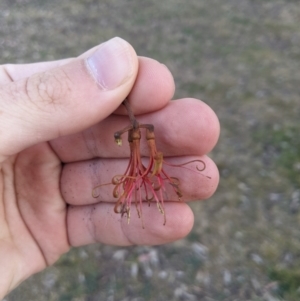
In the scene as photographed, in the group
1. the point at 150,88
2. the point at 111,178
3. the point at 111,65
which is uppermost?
the point at 111,65

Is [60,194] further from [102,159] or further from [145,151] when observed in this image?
[145,151]

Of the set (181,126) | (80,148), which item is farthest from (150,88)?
(80,148)

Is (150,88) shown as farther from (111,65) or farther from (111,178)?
(111,178)

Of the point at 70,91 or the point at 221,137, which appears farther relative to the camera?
the point at 221,137

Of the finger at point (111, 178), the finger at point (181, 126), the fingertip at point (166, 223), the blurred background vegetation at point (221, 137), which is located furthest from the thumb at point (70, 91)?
the blurred background vegetation at point (221, 137)

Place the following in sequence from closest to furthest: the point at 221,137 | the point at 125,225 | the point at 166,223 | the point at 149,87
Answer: the point at 149,87, the point at 166,223, the point at 125,225, the point at 221,137

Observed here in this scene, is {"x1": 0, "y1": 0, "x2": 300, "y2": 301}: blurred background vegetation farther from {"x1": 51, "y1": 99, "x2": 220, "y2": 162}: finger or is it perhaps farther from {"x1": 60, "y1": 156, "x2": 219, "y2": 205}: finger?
{"x1": 51, "y1": 99, "x2": 220, "y2": 162}: finger

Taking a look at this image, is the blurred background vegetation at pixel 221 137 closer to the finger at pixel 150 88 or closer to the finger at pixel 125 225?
the finger at pixel 125 225
